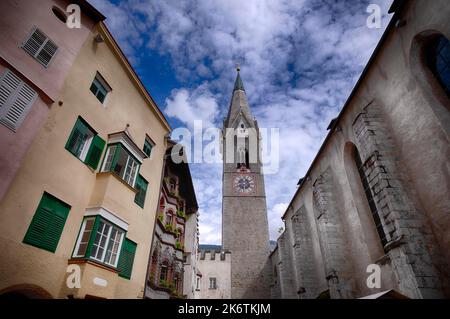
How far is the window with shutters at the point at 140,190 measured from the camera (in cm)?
1148

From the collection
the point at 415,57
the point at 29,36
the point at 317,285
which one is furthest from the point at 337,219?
the point at 29,36

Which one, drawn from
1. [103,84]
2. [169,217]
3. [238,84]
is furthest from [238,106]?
[103,84]

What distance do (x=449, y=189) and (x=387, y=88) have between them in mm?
4252

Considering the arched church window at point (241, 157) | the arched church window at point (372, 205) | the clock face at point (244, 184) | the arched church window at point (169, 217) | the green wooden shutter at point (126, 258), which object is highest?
the arched church window at point (241, 157)

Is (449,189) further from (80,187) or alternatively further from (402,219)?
(80,187)

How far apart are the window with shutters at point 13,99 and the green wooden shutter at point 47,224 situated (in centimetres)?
212

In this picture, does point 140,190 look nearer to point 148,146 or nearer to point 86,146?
point 148,146

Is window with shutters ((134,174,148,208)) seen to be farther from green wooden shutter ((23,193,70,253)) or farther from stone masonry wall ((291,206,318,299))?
stone masonry wall ((291,206,318,299))

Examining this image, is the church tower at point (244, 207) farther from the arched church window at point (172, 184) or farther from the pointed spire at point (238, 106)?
the arched church window at point (172, 184)

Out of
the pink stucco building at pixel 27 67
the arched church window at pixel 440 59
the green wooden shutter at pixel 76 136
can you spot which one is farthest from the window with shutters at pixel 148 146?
the arched church window at pixel 440 59

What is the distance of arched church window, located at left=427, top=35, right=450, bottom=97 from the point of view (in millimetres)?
7312

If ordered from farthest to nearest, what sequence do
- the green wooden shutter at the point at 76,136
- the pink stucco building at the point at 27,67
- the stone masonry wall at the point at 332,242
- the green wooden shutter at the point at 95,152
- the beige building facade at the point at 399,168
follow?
the stone masonry wall at the point at 332,242
the green wooden shutter at the point at 95,152
the green wooden shutter at the point at 76,136
the beige building facade at the point at 399,168
the pink stucco building at the point at 27,67
